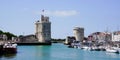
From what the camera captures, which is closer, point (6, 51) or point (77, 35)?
point (6, 51)

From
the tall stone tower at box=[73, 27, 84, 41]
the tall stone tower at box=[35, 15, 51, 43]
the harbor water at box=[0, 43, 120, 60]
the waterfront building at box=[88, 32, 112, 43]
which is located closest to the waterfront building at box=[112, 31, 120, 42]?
the waterfront building at box=[88, 32, 112, 43]

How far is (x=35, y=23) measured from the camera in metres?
162

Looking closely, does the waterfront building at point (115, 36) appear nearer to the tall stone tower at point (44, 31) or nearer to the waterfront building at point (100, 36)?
the waterfront building at point (100, 36)

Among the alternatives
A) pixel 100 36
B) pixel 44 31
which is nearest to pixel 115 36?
pixel 100 36

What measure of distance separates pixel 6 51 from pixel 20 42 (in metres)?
88.8

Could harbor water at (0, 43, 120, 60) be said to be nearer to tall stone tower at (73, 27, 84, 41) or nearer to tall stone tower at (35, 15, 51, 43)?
tall stone tower at (35, 15, 51, 43)

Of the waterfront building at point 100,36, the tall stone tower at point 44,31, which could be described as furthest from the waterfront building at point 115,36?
the tall stone tower at point 44,31

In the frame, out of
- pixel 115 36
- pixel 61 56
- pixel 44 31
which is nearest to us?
pixel 61 56

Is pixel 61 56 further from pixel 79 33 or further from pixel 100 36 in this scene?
pixel 79 33

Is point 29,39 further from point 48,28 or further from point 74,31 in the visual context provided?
point 74,31

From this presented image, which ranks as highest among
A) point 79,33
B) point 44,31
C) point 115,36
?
point 44,31

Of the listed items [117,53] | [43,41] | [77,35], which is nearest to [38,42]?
[43,41]

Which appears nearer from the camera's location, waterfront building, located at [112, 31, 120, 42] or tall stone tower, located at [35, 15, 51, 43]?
waterfront building, located at [112, 31, 120, 42]

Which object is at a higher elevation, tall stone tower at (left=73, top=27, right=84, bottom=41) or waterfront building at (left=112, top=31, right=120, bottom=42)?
tall stone tower at (left=73, top=27, right=84, bottom=41)
